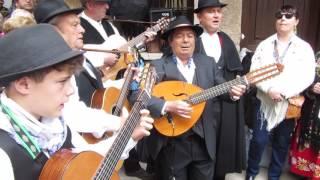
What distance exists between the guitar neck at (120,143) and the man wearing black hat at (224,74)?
1.51 metres

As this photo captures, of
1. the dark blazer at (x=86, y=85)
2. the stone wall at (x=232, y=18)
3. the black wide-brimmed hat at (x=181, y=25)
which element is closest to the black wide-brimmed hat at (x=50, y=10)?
the dark blazer at (x=86, y=85)

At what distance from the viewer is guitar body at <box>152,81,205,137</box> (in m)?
3.03

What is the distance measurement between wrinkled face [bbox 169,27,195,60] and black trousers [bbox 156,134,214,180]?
2.15 feet

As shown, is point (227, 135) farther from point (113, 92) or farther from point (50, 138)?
point (50, 138)

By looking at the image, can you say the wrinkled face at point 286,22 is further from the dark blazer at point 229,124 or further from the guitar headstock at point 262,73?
the guitar headstock at point 262,73

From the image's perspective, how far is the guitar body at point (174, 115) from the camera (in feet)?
9.93

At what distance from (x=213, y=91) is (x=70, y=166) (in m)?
1.71

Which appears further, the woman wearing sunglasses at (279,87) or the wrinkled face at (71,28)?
the woman wearing sunglasses at (279,87)

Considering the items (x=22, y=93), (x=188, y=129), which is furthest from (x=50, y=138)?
(x=188, y=129)

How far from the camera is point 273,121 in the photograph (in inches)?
143

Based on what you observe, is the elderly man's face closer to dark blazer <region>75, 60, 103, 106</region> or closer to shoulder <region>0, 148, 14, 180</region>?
dark blazer <region>75, 60, 103, 106</region>

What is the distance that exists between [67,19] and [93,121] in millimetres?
629

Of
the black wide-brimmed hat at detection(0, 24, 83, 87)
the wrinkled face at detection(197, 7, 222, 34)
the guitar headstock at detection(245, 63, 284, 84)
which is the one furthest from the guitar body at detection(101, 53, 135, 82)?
the black wide-brimmed hat at detection(0, 24, 83, 87)

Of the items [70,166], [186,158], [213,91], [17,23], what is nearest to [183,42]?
[213,91]
